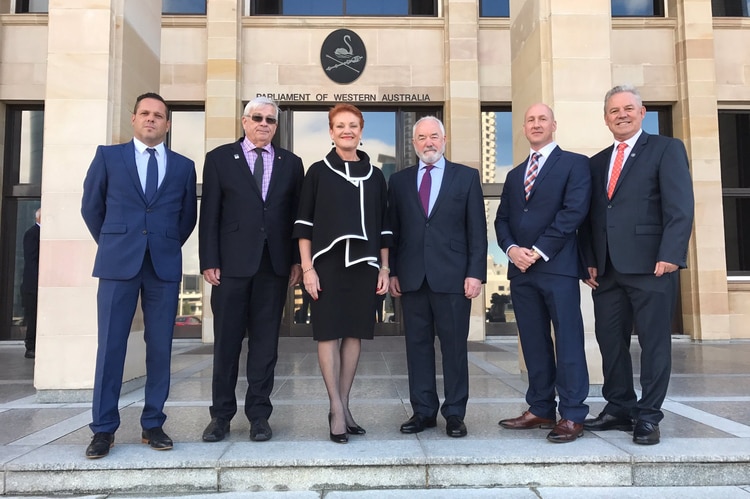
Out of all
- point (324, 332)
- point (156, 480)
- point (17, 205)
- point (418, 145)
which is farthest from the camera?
point (17, 205)

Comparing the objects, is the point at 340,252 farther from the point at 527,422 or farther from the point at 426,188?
the point at 527,422

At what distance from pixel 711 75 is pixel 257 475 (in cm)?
1275

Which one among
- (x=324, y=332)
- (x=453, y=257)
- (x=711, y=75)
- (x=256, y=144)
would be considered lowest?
(x=324, y=332)

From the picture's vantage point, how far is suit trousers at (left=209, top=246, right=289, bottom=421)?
12.8ft

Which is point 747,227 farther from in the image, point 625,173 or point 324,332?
point 324,332

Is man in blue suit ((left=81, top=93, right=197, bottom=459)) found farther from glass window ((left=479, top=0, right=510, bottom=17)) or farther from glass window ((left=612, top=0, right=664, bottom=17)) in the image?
glass window ((left=612, top=0, right=664, bottom=17))

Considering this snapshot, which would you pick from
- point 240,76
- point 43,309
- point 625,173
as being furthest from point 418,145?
point 240,76

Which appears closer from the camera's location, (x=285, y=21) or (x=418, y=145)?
(x=418, y=145)

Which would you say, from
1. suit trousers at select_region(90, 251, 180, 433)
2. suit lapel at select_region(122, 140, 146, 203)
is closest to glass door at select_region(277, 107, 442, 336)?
suit trousers at select_region(90, 251, 180, 433)

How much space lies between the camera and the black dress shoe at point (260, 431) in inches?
148

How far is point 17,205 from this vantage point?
11.8 meters

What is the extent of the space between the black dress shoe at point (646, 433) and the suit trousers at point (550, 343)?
1.15ft

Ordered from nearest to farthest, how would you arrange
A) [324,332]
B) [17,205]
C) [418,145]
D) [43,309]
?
[324,332] → [418,145] → [43,309] → [17,205]

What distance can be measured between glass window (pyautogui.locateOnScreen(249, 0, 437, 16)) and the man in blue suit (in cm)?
951
